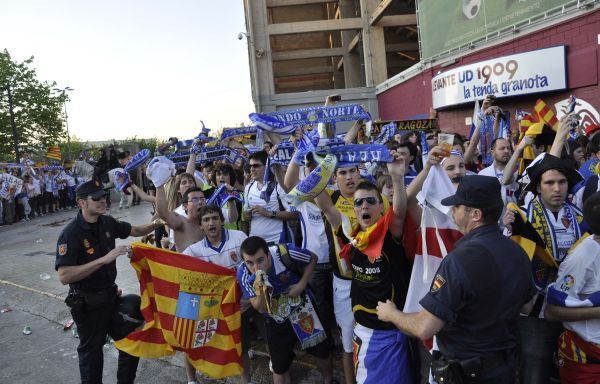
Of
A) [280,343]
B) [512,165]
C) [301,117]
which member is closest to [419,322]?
[280,343]

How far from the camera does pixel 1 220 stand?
1941 cm

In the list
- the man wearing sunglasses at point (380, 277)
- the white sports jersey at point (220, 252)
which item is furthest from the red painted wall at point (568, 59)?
the white sports jersey at point (220, 252)

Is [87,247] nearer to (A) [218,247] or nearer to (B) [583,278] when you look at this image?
(A) [218,247]

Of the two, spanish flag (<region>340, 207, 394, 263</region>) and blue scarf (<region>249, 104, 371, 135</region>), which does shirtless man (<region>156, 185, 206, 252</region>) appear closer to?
blue scarf (<region>249, 104, 371, 135</region>)

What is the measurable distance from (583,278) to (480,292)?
3.17 ft

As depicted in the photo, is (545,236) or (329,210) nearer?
(545,236)

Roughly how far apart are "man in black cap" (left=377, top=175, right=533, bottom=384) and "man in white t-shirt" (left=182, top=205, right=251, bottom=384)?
7.46ft

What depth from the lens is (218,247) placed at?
456 centimetres

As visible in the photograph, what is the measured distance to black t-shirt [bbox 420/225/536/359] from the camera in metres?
2.34

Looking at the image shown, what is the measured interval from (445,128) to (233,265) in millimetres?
15352

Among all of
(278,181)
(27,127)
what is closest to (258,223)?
(278,181)

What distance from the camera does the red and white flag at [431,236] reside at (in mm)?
3109

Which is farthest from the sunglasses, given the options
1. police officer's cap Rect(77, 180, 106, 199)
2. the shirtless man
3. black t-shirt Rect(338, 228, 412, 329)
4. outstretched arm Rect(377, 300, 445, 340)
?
police officer's cap Rect(77, 180, 106, 199)

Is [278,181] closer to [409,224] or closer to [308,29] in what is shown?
[409,224]
